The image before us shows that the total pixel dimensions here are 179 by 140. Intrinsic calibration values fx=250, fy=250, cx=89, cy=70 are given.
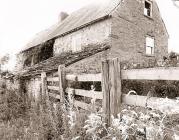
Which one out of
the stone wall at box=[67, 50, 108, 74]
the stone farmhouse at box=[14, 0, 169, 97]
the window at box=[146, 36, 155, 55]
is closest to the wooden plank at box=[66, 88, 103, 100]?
the stone farmhouse at box=[14, 0, 169, 97]

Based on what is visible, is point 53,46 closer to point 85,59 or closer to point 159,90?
point 85,59

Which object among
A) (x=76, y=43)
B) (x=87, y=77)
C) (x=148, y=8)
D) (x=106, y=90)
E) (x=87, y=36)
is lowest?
(x=106, y=90)

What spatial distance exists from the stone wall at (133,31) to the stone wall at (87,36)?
0.52m

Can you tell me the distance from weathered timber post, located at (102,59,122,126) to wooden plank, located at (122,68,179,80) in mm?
155

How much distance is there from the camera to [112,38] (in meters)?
16.2

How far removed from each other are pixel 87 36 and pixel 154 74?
574 inches

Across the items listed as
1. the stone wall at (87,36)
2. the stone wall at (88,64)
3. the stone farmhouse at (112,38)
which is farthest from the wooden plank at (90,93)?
the stone wall at (87,36)

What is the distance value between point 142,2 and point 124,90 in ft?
42.6

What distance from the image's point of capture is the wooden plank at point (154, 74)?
3.29 meters

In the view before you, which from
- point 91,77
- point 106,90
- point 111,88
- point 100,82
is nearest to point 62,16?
point 100,82

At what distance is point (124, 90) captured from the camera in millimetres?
7695

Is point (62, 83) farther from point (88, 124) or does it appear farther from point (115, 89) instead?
point (88, 124)

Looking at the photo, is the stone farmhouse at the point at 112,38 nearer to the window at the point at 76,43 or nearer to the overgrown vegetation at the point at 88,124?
the window at the point at 76,43

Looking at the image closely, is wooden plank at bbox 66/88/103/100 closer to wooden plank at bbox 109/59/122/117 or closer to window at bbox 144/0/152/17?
wooden plank at bbox 109/59/122/117
